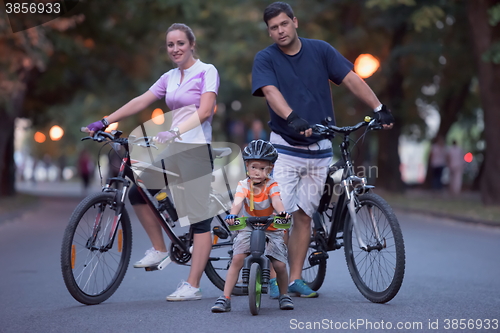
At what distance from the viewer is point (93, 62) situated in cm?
2456

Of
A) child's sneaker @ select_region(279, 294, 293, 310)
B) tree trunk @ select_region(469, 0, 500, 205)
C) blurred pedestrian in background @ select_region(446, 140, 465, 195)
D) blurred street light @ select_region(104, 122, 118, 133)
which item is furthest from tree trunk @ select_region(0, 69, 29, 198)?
child's sneaker @ select_region(279, 294, 293, 310)

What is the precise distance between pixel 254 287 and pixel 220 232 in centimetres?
107

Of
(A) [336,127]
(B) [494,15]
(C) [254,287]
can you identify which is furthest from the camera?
(B) [494,15]

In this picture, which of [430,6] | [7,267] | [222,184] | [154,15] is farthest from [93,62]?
[222,184]

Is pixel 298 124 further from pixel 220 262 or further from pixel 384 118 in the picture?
pixel 220 262

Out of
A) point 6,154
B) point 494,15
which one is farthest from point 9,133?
point 494,15

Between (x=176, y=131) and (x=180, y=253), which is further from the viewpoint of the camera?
(x=180, y=253)

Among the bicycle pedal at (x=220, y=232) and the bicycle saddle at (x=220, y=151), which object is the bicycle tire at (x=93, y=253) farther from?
the bicycle saddle at (x=220, y=151)

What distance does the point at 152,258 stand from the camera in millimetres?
6031

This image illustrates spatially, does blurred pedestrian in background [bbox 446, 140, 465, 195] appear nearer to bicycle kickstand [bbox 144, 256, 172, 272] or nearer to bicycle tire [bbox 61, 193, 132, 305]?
bicycle kickstand [bbox 144, 256, 172, 272]

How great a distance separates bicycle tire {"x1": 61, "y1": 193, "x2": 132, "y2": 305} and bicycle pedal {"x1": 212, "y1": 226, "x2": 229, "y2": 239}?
68 cm

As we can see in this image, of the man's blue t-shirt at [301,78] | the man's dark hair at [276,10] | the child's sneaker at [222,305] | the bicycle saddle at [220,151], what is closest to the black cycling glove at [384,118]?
the man's blue t-shirt at [301,78]

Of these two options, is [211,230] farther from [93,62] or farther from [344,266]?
[93,62]

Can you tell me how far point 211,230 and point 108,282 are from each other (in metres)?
0.90
